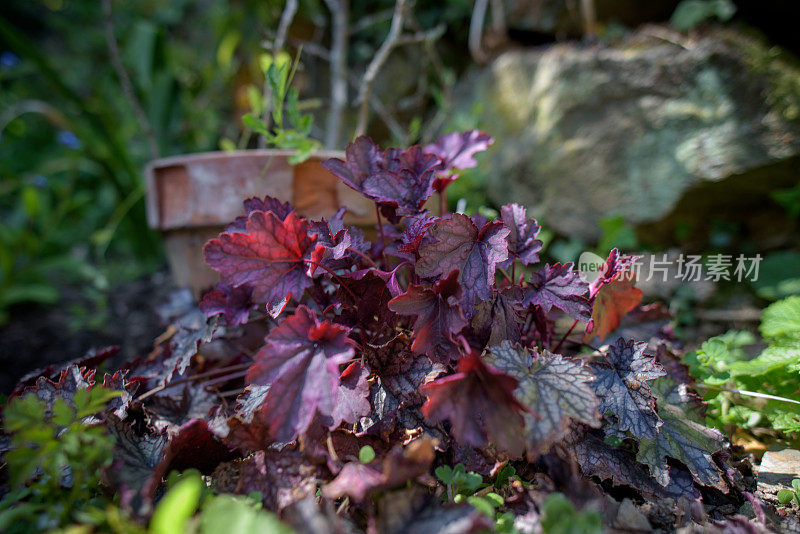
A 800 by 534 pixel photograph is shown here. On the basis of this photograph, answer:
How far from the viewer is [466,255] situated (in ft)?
2.88

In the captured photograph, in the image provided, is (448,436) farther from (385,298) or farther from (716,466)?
(716,466)

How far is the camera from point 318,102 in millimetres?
1664

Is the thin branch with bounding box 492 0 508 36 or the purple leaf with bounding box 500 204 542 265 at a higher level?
the thin branch with bounding box 492 0 508 36

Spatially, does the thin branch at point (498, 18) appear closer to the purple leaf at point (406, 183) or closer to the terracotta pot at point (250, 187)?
the terracotta pot at point (250, 187)

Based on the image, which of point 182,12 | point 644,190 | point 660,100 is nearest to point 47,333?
point 644,190

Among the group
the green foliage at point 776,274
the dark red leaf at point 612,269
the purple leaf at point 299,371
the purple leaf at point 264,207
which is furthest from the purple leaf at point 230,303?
the green foliage at point 776,274

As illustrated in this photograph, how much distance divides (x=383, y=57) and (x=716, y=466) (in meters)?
1.44

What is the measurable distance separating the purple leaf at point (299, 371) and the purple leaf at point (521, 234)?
415 mm

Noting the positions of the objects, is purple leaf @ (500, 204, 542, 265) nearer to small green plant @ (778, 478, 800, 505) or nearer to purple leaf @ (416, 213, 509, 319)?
purple leaf @ (416, 213, 509, 319)

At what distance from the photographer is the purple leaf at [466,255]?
0.84m

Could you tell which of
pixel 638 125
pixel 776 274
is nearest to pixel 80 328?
pixel 638 125

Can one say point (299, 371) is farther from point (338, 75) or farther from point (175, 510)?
point (338, 75)

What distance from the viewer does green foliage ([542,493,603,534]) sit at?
0.58m

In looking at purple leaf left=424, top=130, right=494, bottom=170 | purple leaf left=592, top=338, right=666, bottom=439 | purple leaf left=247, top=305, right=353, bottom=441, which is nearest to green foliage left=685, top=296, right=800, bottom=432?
purple leaf left=592, top=338, right=666, bottom=439
